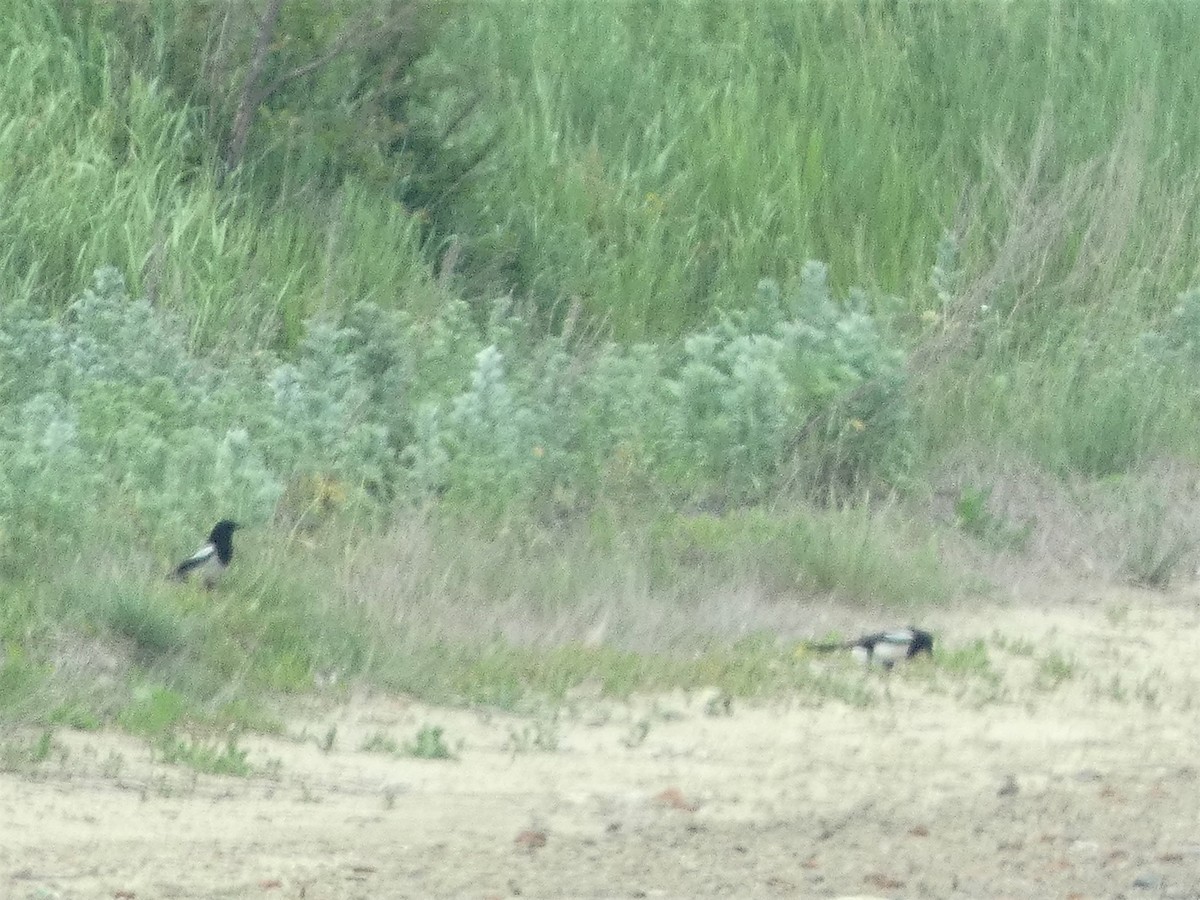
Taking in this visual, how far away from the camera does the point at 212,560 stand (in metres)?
7.43

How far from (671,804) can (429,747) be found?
31.8 inches

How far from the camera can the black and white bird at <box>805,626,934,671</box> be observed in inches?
309

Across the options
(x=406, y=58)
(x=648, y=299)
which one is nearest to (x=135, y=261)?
(x=406, y=58)

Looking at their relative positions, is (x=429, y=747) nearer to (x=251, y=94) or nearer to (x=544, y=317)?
(x=544, y=317)

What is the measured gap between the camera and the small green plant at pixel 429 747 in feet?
21.4

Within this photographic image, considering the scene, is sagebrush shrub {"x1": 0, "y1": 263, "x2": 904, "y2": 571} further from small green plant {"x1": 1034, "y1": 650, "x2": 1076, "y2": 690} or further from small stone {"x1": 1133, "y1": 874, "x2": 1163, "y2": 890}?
small stone {"x1": 1133, "y1": 874, "x2": 1163, "y2": 890}

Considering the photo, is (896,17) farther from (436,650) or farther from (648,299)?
(436,650)

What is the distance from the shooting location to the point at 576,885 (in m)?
5.16

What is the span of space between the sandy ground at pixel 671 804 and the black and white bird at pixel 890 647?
96mm

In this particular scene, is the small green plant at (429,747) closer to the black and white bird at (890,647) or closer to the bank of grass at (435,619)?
the bank of grass at (435,619)

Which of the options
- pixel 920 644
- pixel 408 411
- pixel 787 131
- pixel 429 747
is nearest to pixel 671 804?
pixel 429 747

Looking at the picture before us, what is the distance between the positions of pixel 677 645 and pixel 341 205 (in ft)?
13.5

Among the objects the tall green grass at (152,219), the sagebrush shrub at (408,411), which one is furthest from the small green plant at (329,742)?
the tall green grass at (152,219)

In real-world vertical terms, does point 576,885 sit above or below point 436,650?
above
